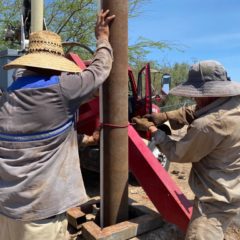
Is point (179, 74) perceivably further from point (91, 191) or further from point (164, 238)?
point (164, 238)

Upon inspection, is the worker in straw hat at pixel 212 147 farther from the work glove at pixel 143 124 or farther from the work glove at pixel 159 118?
the work glove at pixel 159 118

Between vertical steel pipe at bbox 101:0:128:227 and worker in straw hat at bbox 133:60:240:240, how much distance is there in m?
0.61

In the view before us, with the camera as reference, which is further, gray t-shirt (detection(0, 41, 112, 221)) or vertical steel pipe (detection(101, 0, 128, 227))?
vertical steel pipe (detection(101, 0, 128, 227))

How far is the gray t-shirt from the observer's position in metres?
2.44

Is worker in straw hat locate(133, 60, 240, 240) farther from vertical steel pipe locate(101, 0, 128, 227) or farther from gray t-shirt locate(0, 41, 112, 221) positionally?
gray t-shirt locate(0, 41, 112, 221)

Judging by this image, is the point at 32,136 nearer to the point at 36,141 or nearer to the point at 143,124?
the point at 36,141

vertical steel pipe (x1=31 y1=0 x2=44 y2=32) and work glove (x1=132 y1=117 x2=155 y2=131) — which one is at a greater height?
vertical steel pipe (x1=31 y1=0 x2=44 y2=32)

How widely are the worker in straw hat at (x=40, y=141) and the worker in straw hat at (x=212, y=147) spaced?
767 mm

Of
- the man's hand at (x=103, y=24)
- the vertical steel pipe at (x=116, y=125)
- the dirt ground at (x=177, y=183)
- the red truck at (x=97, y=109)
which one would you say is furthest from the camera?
the red truck at (x=97, y=109)

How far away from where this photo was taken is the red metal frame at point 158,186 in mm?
3447

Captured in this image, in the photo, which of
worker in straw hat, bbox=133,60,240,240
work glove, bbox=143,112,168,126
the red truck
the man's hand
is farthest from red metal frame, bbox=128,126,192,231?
the red truck

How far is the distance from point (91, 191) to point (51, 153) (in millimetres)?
4048

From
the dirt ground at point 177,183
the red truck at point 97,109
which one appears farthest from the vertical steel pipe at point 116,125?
the red truck at point 97,109

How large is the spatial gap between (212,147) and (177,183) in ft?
14.2
